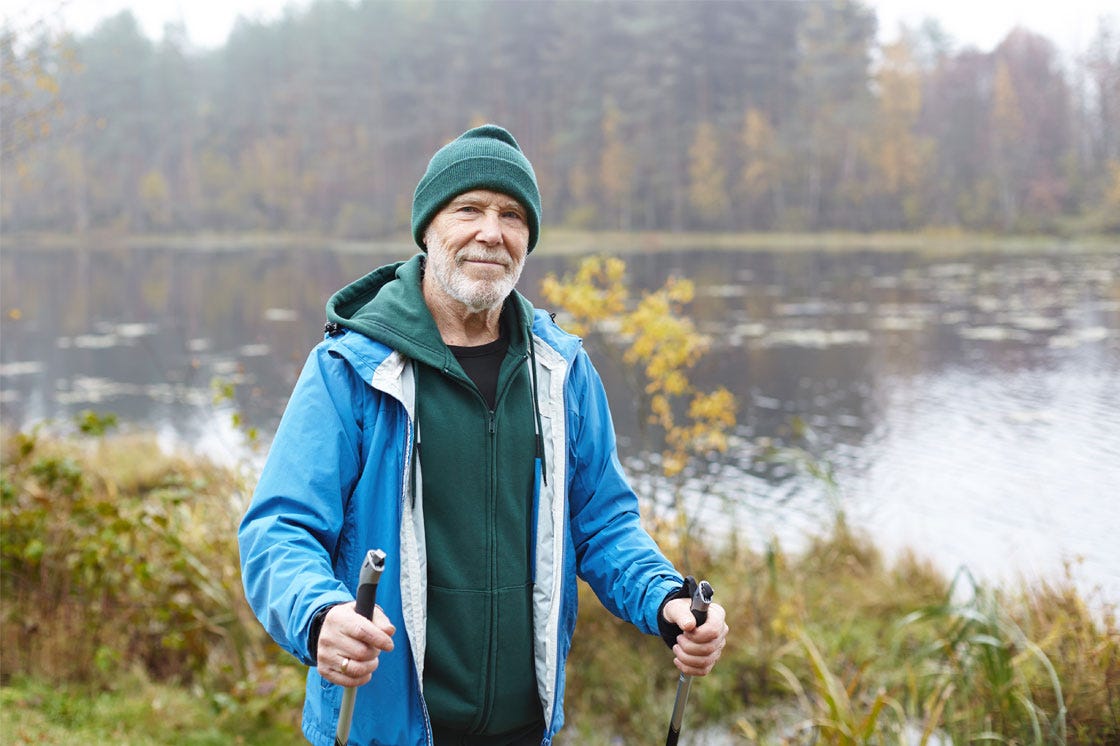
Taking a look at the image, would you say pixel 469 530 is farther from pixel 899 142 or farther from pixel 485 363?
pixel 899 142

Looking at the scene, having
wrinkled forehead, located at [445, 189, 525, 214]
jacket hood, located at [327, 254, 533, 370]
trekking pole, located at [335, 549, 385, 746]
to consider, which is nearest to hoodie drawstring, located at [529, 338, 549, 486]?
jacket hood, located at [327, 254, 533, 370]

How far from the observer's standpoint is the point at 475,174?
2.17 meters

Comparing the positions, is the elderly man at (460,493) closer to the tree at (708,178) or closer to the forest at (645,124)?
the forest at (645,124)

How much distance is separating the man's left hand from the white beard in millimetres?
751

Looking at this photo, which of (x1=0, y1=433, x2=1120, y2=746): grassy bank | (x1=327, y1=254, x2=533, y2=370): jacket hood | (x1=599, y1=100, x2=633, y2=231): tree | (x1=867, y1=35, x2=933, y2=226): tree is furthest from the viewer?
(x1=599, y1=100, x2=633, y2=231): tree

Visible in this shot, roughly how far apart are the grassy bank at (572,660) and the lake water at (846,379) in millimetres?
827

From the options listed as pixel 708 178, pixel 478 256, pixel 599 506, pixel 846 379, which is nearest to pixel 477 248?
pixel 478 256

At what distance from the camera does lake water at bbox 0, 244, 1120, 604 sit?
31.5ft

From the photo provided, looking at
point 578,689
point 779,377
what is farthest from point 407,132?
point 578,689

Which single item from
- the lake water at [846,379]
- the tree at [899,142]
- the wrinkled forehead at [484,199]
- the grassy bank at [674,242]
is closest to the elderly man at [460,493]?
the wrinkled forehead at [484,199]

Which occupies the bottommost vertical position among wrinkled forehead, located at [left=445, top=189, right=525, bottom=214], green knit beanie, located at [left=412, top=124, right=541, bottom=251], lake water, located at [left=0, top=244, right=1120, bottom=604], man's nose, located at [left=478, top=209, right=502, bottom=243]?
lake water, located at [left=0, top=244, right=1120, bottom=604]

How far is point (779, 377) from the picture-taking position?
16906 millimetres

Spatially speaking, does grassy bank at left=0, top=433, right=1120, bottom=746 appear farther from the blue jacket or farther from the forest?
the forest

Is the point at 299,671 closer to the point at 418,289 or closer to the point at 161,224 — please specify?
the point at 418,289
